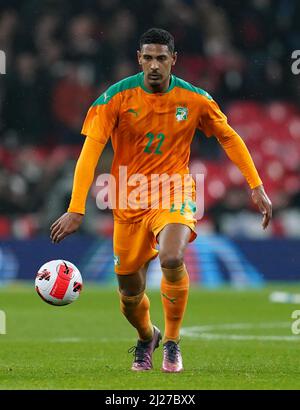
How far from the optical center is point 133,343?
30.0 ft

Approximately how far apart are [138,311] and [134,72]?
12210mm

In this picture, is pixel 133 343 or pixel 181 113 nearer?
pixel 181 113

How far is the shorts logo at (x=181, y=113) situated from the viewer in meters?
7.13

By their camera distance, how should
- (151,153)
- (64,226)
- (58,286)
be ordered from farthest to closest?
(151,153) < (58,286) < (64,226)

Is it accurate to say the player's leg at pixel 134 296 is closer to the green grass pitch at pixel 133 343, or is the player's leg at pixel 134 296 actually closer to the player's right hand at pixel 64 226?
the green grass pitch at pixel 133 343

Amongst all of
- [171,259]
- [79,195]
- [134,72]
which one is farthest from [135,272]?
[134,72]

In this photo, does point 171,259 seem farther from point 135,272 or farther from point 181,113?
point 181,113

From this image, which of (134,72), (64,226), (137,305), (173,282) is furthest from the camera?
(134,72)

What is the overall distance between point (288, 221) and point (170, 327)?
10654 millimetres

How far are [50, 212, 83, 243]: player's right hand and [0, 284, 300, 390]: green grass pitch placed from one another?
820mm

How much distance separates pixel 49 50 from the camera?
19.7 meters

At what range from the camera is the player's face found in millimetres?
6930

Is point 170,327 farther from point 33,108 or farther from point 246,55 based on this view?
point 246,55
